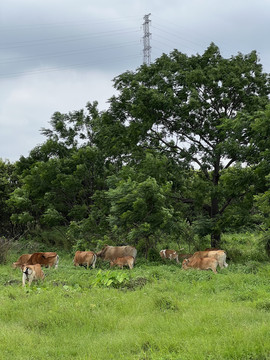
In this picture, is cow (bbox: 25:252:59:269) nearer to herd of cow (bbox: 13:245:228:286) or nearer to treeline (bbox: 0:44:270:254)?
herd of cow (bbox: 13:245:228:286)

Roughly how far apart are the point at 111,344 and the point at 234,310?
2.55m

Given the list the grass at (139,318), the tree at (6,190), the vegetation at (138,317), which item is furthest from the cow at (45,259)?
the tree at (6,190)

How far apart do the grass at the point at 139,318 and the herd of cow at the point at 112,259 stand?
21.2 inches

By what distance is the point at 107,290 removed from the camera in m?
10.2

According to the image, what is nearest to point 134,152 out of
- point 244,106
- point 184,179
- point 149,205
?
point 184,179

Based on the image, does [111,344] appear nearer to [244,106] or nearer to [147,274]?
[147,274]

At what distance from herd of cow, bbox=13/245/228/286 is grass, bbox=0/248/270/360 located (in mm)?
539

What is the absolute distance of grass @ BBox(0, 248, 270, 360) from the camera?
6.02 m

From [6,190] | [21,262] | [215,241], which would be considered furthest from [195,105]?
[6,190]

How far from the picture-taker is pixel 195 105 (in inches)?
664

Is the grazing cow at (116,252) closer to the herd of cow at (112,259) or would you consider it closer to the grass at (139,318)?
the herd of cow at (112,259)

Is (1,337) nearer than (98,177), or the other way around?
(1,337)

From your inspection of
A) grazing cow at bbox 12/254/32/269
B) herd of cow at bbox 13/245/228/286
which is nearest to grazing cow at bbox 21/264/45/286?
herd of cow at bbox 13/245/228/286

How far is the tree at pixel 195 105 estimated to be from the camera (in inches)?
680
